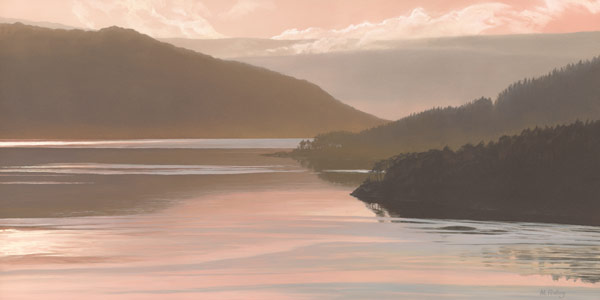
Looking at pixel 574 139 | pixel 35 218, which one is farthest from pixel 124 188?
pixel 574 139

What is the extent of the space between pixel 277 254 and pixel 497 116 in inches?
3642

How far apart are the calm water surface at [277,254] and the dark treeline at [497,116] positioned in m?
65.1

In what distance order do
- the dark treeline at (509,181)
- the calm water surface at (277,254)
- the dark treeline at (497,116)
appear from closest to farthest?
the calm water surface at (277,254) < the dark treeline at (509,181) < the dark treeline at (497,116)

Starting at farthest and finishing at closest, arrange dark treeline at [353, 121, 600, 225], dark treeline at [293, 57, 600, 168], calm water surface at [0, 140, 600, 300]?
dark treeline at [293, 57, 600, 168] → dark treeline at [353, 121, 600, 225] → calm water surface at [0, 140, 600, 300]

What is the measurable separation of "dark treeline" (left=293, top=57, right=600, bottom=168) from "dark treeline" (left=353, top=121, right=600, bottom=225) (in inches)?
2322

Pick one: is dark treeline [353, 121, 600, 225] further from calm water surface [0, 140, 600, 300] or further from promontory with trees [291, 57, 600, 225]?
calm water surface [0, 140, 600, 300]

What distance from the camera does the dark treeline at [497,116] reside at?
358 ft

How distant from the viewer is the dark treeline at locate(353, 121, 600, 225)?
37.3 meters

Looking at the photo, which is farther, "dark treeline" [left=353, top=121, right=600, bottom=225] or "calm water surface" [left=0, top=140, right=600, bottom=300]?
"dark treeline" [left=353, top=121, right=600, bottom=225]
